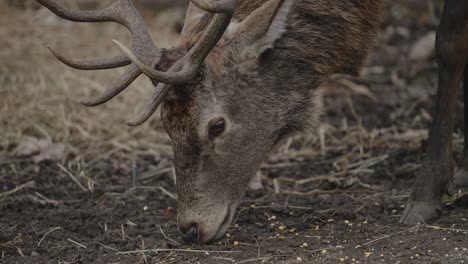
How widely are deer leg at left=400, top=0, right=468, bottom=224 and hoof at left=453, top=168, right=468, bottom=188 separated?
1.34 ft

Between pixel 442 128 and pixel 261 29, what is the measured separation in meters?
1.31

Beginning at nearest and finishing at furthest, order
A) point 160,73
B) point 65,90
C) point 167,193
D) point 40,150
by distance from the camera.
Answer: point 160,73 → point 167,193 → point 40,150 → point 65,90

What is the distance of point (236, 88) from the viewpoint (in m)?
5.07

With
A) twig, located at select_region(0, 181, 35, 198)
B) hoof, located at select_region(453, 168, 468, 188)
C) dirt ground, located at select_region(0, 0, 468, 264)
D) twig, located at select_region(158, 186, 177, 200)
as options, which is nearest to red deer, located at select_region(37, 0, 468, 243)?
dirt ground, located at select_region(0, 0, 468, 264)

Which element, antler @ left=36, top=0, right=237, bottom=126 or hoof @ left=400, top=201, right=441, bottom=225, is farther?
hoof @ left=400, top=201, right=441, bottom=225

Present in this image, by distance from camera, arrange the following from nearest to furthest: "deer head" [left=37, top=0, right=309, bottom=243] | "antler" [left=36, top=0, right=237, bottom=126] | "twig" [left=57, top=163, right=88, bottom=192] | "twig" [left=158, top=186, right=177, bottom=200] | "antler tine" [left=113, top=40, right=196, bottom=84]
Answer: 1. "antler tine" [left=113, top=40, right=196, bottom=84]
2. "antler" [left=36, top=0, right=237, bottom=126]
3. "deer head" [left=37, top=0, right=309, bottom=243]
4. "twig" [left=158, top=186, right=177, bottom=200]
5. "twig" [left=57, top=163, right=88, bottom=192]

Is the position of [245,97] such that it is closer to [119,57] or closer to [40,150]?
[119,57]

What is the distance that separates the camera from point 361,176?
630cm

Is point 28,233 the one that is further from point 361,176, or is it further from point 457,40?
point 457,40

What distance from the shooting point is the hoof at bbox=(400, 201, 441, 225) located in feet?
16.3

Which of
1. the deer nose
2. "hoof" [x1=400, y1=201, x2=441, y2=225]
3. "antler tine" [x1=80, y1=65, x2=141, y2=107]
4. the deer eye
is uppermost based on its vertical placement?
"antler tine" [x1=80, y1=65, x2=141, y2=107]

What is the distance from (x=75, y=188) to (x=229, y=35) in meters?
2.14

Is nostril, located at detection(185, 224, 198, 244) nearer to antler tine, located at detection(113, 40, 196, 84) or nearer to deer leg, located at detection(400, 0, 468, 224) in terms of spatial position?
antler tine, located at detection(113, 40, 196, 84)

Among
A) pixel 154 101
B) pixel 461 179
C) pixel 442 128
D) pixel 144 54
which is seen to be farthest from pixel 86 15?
pixel 461 179
